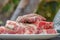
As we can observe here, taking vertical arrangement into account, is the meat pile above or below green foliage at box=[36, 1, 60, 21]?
below

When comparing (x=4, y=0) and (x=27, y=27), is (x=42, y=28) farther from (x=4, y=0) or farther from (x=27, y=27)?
(x=4, y=0)

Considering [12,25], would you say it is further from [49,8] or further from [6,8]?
[49,8]

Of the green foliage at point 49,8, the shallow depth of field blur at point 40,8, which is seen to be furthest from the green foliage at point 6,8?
the green foliage at point 49,8

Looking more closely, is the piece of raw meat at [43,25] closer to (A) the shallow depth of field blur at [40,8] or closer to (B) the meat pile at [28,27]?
(B) the meat pile at [28,27]

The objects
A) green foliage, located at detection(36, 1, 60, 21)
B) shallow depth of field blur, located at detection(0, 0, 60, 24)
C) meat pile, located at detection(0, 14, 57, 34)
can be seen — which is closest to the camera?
meat pile, located at detection(0, 14, 57, 34)

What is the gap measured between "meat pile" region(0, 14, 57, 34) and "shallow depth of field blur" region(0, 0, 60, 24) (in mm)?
2482

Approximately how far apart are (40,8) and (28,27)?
9.45 feet

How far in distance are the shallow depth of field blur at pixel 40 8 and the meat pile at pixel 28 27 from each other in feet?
8.14

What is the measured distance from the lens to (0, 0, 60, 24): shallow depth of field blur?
3.61 meters

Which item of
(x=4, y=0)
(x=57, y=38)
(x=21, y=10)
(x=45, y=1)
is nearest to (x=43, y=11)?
(x=45, y=1)

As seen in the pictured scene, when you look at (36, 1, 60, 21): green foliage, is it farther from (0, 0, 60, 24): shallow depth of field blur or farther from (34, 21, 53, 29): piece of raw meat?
(34, 21, 53, 29): piece of raw meat

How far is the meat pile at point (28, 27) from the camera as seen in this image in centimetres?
95

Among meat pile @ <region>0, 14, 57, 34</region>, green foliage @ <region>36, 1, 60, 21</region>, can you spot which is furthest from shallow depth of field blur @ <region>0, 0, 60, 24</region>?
meat pile @ <region>0, 14, 57, 34</region>

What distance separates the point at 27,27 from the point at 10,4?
2.89 m
